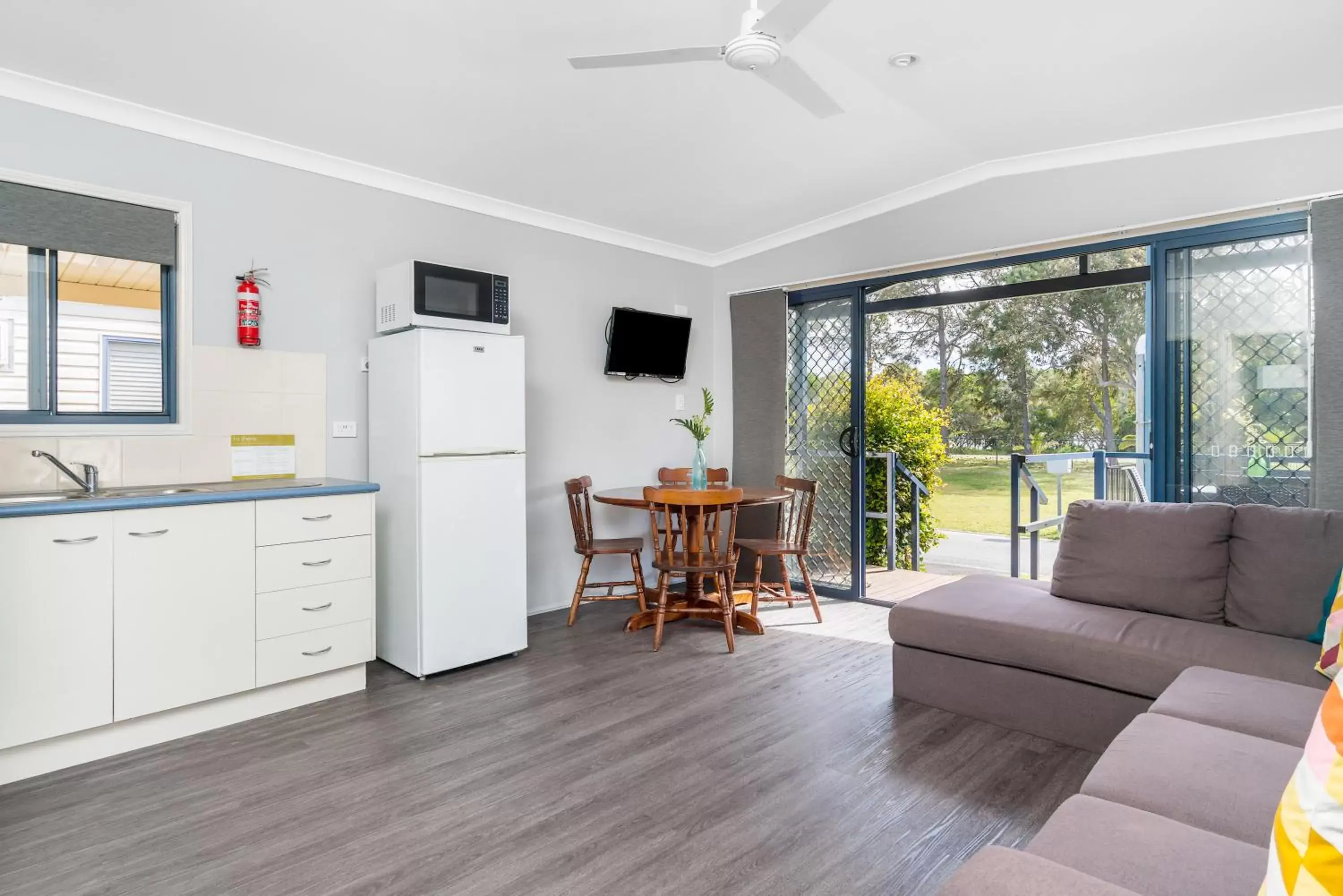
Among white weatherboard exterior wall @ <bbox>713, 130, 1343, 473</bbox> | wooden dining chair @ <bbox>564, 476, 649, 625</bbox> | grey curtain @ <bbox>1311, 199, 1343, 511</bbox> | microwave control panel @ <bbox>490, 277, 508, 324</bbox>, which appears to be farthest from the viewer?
wooden dining chair @ <bbox>564, 476, 649, 625</bbox>

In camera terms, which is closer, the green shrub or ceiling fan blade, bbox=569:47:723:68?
ceiling fan blade, bbox=569:47:723:68

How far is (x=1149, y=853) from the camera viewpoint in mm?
1211

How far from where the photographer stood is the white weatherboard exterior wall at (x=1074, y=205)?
312 cm

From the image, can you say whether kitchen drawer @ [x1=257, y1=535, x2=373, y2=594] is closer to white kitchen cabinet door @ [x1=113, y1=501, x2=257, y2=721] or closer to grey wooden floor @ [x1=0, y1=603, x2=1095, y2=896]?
white kitchen cabinet door @ [x1=113, y1=501, x2=257, y2=721]

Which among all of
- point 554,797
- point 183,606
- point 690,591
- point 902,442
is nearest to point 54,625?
point 183,606

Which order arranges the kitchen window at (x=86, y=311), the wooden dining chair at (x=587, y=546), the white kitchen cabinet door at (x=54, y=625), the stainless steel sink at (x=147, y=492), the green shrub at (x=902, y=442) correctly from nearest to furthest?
the white kitchen cabinet door at (x=54, y=625) < the stainless steel sink at (x=147, y=492) < the kitchen window at (x=86, y=311) < the wooden dining chair at (x=587, y=546) < the green shrub at (x=902, y=442)

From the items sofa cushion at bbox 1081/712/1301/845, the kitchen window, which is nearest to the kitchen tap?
the kitchen window

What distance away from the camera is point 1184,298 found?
3480mm

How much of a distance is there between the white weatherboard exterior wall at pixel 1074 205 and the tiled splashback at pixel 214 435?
3239 mm

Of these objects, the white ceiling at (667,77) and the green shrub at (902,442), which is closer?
the white ceiling at (667,77)

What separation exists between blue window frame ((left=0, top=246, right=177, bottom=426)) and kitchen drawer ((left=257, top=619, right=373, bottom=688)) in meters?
1.18

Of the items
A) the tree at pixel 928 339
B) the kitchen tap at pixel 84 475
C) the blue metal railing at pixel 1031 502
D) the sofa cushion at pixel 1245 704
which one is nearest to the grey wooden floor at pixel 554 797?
the sofa cushion at pixel 1245 704

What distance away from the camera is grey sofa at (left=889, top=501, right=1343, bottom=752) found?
2436mm

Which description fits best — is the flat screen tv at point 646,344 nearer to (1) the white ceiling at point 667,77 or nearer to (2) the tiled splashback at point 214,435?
(1) the white ceiling at point 667,77
